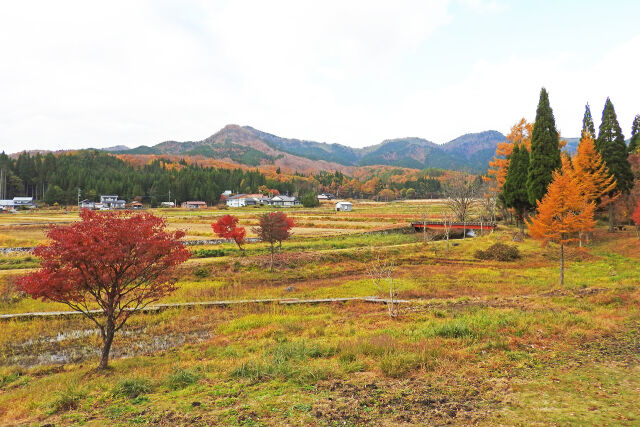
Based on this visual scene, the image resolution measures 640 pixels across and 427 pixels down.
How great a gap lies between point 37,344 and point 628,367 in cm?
Answer: 2153

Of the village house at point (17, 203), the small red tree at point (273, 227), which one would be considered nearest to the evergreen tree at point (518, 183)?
the small red tree at point (273, 227)

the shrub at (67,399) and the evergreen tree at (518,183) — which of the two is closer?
the shrub at (67,399)

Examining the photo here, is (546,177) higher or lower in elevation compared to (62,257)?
higher

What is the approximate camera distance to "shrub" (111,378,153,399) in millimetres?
8737

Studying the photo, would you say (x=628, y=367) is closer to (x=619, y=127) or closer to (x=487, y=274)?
(x=487, y=274)

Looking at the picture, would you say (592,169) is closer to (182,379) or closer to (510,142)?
(510,142)

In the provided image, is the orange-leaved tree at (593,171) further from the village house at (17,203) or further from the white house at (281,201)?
the village house at (17,203)

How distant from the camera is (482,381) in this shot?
8047mm

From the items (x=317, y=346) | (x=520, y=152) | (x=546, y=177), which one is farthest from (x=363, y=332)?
(x=520, y=152)

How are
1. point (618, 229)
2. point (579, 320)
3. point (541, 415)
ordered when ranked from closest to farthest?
point (541, 415), point (579, 320), point (618, 229)

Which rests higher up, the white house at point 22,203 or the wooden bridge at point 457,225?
the white house at point 22,203

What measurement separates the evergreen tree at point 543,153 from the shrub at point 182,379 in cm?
3771

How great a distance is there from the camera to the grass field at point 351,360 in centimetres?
697

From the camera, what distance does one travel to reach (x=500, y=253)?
32281mm
